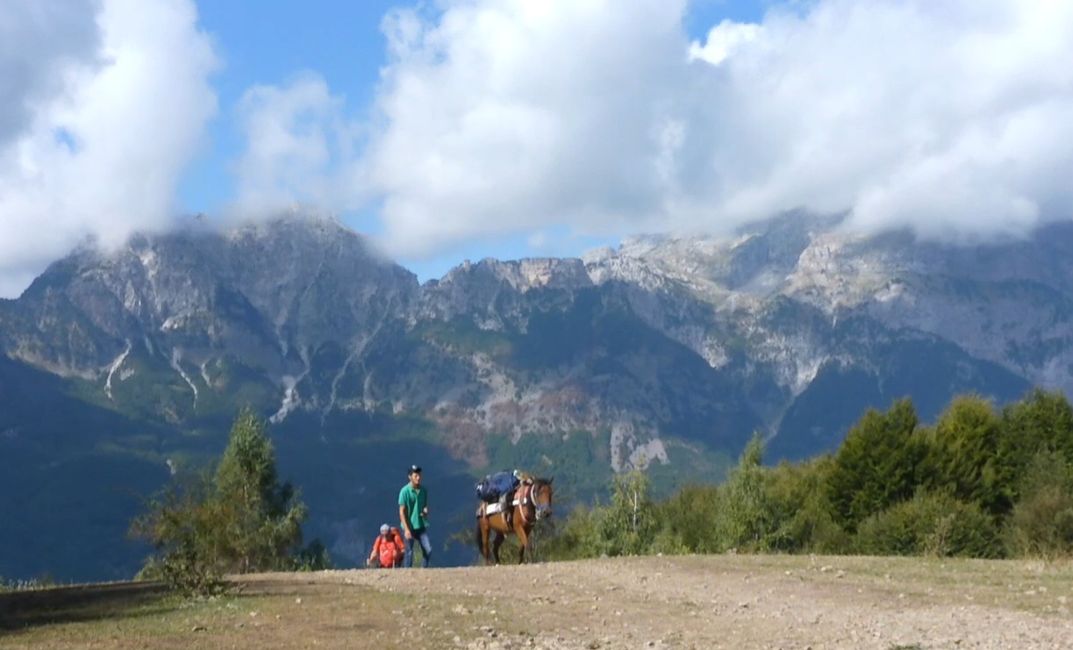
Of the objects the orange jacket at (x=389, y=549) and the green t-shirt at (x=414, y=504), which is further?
the orange jacket at (x=389, y=549)

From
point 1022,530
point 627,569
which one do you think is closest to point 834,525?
point 1022,530

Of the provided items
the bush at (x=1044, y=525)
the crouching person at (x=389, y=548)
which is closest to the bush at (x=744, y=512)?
the bush at (x=1044, y=525)

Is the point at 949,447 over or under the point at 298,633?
over

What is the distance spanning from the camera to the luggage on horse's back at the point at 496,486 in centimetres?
3628

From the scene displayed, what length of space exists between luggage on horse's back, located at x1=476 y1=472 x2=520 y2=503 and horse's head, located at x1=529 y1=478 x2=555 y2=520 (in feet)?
3.12

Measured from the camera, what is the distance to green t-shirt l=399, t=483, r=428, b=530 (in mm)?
34375

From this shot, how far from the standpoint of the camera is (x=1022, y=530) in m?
44.6

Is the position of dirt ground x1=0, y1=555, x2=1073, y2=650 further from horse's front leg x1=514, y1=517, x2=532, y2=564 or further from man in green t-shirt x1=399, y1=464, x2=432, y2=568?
man in green t-shirt x1=399, y1=464, x2=432, y2=568

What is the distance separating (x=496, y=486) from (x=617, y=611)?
13813mm

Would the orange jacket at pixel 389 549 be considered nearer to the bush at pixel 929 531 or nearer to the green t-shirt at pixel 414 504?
the green t-shirt at pixel 414 504

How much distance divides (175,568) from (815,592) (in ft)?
42.2

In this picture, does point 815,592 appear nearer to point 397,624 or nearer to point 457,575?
point 457,575

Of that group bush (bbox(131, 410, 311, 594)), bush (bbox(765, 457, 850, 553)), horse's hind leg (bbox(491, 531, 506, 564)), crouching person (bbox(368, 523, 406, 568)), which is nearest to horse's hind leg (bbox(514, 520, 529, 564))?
horse's hind leg (bbox(491, 531, 506, 564))

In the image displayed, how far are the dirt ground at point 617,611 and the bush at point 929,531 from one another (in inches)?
461
